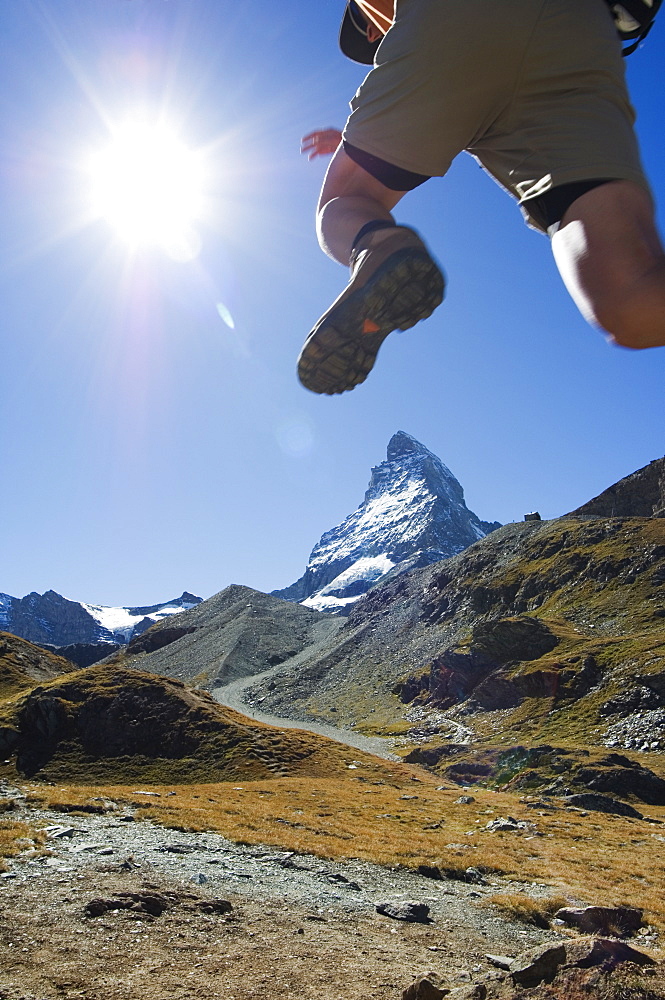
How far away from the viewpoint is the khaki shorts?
1.79 meters

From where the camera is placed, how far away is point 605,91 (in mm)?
1832

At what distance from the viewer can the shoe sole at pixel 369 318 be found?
218cm

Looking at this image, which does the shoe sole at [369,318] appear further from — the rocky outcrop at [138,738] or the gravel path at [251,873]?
the rocky outcrop at [138,738]

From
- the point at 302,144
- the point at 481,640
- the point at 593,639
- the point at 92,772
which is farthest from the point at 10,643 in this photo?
the point at 302,144

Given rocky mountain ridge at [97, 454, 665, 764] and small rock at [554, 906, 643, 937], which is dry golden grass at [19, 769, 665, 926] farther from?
rocky mountain ridge at [97, 454, 665, 764]

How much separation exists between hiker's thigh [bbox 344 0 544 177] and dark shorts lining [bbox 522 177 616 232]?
0.38 m

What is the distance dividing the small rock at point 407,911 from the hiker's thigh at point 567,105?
11351 millimetres

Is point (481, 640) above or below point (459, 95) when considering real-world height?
below

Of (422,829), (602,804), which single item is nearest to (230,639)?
(602,804)

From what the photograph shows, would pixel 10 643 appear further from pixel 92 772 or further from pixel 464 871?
pixel 464 871

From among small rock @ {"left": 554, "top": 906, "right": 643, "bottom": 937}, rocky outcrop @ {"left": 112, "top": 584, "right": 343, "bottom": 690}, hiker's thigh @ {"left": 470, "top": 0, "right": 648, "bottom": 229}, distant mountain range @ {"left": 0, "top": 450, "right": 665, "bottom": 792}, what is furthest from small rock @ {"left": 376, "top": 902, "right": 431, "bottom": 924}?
rocky outcrop @ {"left": 112, "top": 584, "right": 343, "bottom": 690}

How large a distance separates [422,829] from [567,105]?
24.9m

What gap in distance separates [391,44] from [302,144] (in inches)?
58.7

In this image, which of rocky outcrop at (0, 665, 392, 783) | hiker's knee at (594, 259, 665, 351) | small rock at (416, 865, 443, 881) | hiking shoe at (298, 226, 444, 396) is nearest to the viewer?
hiker's knee at (594, 259, 665, 351)
